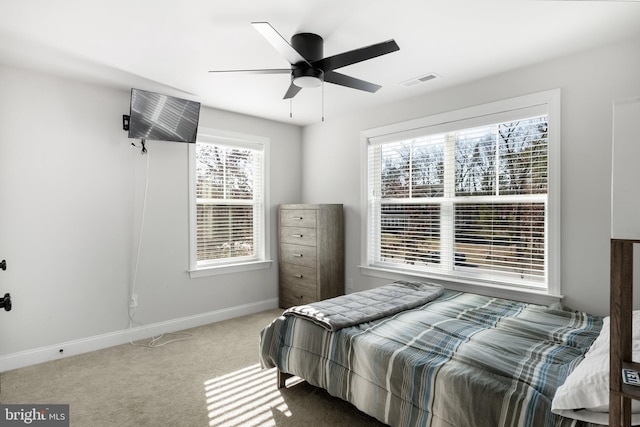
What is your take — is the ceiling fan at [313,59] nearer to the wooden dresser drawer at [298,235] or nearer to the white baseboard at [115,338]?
the wooden dresser drawer at [298,235]

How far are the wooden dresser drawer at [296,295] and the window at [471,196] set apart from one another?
2.40 ft

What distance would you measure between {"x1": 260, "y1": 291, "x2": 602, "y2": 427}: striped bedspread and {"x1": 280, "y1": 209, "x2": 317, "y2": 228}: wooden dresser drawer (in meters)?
1.71

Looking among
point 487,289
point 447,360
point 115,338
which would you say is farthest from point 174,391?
point 487,289

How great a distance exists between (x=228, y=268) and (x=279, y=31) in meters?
2.72

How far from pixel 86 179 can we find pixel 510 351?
11.6ft

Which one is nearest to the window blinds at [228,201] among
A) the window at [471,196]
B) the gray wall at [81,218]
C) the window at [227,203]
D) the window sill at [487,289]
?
the window at [227,203]

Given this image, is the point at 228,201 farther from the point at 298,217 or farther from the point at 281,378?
the point at 281,378

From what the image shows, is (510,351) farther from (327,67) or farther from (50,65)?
(50,65)

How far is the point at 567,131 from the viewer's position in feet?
8.98

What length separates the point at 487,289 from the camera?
3193mm

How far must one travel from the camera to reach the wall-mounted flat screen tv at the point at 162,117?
3236mm

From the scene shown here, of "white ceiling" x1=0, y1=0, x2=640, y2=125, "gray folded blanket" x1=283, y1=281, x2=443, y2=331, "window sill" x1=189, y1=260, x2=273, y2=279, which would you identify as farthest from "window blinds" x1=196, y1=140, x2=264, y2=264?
"gray folded blanket" x1=283, y1=281, x2=443, y2=331

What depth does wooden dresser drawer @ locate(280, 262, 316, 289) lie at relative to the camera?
4.14m

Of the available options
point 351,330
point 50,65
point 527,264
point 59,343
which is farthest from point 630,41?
point 59,343
